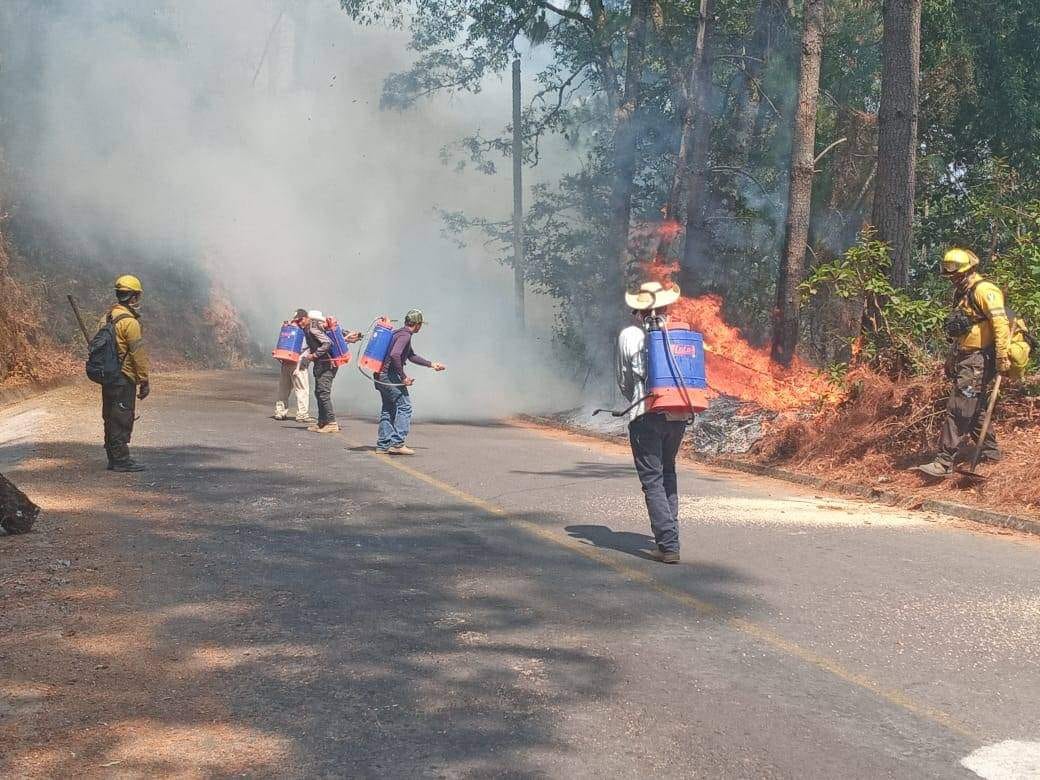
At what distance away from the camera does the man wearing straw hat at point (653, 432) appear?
8.16 meters

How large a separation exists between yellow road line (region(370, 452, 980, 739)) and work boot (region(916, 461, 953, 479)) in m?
4.78

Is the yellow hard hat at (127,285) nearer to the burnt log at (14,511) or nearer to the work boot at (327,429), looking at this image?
the burnt log at (14,511)

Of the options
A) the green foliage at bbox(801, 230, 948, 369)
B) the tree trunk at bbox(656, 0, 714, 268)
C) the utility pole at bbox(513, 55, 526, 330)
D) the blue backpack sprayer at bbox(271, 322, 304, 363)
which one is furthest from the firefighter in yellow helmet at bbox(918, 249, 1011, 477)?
the utility pole at bbox(513, 55, 526, 330)

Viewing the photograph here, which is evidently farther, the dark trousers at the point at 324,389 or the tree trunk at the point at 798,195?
the tree trunk at the point at 798,195

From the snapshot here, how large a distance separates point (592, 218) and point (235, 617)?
99.6 feet

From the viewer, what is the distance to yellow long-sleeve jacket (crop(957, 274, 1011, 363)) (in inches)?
442

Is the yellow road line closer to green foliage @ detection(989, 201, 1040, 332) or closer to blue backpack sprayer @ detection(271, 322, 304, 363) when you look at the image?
green foliage @ detection(989, 201, 1040, 332)

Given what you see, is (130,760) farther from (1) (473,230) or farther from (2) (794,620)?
(1) (473,230)

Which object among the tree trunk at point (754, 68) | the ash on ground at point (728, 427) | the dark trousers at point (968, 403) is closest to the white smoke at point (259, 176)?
the tree trunk at point (754, 68)

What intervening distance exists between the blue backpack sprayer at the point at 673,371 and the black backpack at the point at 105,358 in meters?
6.49

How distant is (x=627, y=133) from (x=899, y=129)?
14258 millimetres

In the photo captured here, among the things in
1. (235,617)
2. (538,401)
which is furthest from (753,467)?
(538,401)

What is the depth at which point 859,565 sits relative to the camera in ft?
27.0

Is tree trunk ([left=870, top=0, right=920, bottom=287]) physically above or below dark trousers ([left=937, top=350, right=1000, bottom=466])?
above
